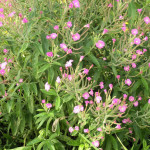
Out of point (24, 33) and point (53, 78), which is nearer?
point (24, 33)

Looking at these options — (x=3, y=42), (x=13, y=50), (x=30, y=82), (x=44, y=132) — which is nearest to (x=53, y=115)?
(x=44, y=132)

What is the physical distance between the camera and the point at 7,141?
9.71ft

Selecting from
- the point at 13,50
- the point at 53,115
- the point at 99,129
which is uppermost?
the point at 13,50

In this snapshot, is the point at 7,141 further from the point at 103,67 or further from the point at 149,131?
the point at 149,131

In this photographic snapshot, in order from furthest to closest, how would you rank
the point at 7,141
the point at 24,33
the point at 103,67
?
the point at 7,141, the point at 103,67, the point at 24,33

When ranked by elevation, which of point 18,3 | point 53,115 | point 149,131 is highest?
point 18,3

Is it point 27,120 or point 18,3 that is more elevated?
point 18,3

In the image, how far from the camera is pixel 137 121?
Result: 2561 millimetres

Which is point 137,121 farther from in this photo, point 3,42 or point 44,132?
point 3,42

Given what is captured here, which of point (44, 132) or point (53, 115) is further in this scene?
point (44, 132)

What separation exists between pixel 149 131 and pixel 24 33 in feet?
5.71

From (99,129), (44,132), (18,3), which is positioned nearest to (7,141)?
(44,132)

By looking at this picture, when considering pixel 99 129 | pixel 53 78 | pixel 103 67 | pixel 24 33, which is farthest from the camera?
pixel 103 67

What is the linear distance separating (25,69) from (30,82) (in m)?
0.15
